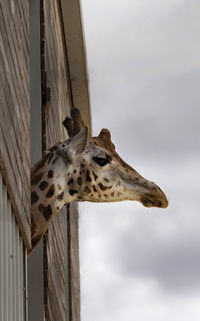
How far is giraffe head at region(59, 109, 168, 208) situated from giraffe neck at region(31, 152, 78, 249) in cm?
14

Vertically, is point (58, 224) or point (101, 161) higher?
point (101, 161)

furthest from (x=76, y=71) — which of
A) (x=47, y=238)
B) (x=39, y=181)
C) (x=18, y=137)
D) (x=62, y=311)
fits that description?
(x=18, y=137)

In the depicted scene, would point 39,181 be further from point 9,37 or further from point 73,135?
point 9,37

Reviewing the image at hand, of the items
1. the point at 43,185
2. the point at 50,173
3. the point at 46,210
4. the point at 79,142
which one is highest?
the point at 79,142

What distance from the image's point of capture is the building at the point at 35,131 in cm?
980

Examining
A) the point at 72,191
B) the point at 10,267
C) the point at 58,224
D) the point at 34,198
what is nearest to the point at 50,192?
the point at 34,198

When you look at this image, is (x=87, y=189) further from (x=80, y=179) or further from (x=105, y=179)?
(x=105, y=179)

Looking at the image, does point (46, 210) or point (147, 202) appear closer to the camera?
point (46, 210)

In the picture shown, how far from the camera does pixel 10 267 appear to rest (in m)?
9.88

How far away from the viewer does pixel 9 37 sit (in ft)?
33.9

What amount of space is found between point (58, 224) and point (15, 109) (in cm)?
518

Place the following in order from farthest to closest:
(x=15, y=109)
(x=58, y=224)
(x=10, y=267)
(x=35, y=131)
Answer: (x=58, y=224), (x=35, y=131), (x=15, y=109), (x=10, y=267)

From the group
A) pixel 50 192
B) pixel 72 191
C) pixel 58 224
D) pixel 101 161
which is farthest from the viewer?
pixel 58 224

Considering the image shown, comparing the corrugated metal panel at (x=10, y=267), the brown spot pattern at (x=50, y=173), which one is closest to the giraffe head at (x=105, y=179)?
the brown spot pattern at (x=50, y=173)
